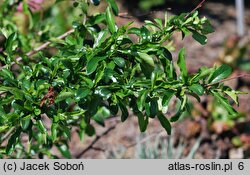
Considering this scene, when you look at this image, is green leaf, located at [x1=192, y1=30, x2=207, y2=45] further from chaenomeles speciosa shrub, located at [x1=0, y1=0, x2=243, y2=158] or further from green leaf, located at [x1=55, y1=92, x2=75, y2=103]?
green leaf, located at [x1=55, y1=92, x2=75, y2=103]

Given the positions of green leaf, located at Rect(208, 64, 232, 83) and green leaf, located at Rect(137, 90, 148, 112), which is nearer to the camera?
green leaf, located at Rect(137, 90, 148, 112)

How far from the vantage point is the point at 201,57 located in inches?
253

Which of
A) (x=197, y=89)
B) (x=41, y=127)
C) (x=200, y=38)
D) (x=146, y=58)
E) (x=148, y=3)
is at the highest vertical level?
(x=148, y=3)

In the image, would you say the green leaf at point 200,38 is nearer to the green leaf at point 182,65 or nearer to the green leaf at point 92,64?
the green leaf at point 182,65

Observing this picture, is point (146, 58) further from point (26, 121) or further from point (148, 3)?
point (148, 3)

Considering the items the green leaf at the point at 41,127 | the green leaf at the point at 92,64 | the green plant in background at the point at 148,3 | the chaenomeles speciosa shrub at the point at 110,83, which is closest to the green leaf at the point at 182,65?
the chaenomeles speciosa shrub at the point at 110,83

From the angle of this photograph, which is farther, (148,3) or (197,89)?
(148,3)

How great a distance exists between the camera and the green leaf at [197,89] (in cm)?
181

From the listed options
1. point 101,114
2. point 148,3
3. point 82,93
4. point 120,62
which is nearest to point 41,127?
point 82,93

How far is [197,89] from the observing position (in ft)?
5.98

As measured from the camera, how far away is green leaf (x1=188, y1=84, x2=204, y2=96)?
181 centimetres

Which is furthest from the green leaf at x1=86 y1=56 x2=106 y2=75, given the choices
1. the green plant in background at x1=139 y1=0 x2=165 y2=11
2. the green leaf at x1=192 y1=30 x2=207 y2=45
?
the green plant in background at x1=139 y1=0 x2=165 y2=11

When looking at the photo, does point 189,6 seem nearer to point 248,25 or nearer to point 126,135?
point 248,25

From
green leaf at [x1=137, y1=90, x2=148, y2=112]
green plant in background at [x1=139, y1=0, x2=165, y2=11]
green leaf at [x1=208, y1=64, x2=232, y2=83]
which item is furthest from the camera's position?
green plant in background at [x1=139, y1=0, x2=165, y2=11]
